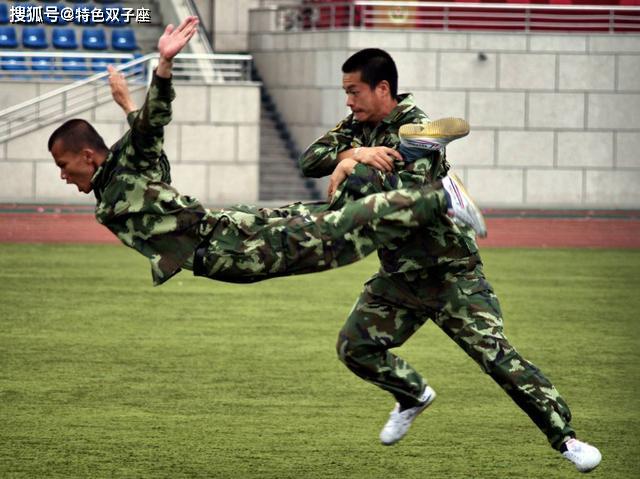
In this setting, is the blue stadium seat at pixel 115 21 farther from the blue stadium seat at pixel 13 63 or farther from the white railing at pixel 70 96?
the blue stadium seat at pixel 13 63

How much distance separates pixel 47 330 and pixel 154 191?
205 inches

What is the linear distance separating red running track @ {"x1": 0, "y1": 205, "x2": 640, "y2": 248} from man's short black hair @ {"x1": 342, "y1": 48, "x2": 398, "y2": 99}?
41.4 feet

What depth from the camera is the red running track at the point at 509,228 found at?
1853cm

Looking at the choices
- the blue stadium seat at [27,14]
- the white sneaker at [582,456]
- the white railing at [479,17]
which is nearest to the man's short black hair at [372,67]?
the white sneaker at [582,456]

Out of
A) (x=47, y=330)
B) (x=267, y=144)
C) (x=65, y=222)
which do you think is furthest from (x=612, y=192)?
(x=47, y=330)

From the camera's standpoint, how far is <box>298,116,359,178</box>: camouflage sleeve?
6352 mm

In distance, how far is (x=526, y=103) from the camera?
23.5 metres

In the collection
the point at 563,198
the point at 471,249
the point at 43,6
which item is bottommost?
the point at 563,198

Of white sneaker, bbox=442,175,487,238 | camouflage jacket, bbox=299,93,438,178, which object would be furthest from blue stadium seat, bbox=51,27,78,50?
white sneaker, bbox=442,175,487,238

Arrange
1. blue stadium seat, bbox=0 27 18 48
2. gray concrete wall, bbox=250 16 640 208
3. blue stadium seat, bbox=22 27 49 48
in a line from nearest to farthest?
1. gray concrete wall, bbox=250 16 640 208
2. blue stadium seat, bbox=0 27 18 48
3. blue stadium seat, bbox=22 27 49 48

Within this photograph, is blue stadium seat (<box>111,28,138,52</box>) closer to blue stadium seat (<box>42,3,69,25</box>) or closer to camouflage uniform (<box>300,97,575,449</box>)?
blue stadium seat (<box>42,3,69,25</box>)

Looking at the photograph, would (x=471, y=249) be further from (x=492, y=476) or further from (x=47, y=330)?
(x=47, y=330)

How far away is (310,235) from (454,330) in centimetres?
86

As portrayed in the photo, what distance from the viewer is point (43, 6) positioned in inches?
954
